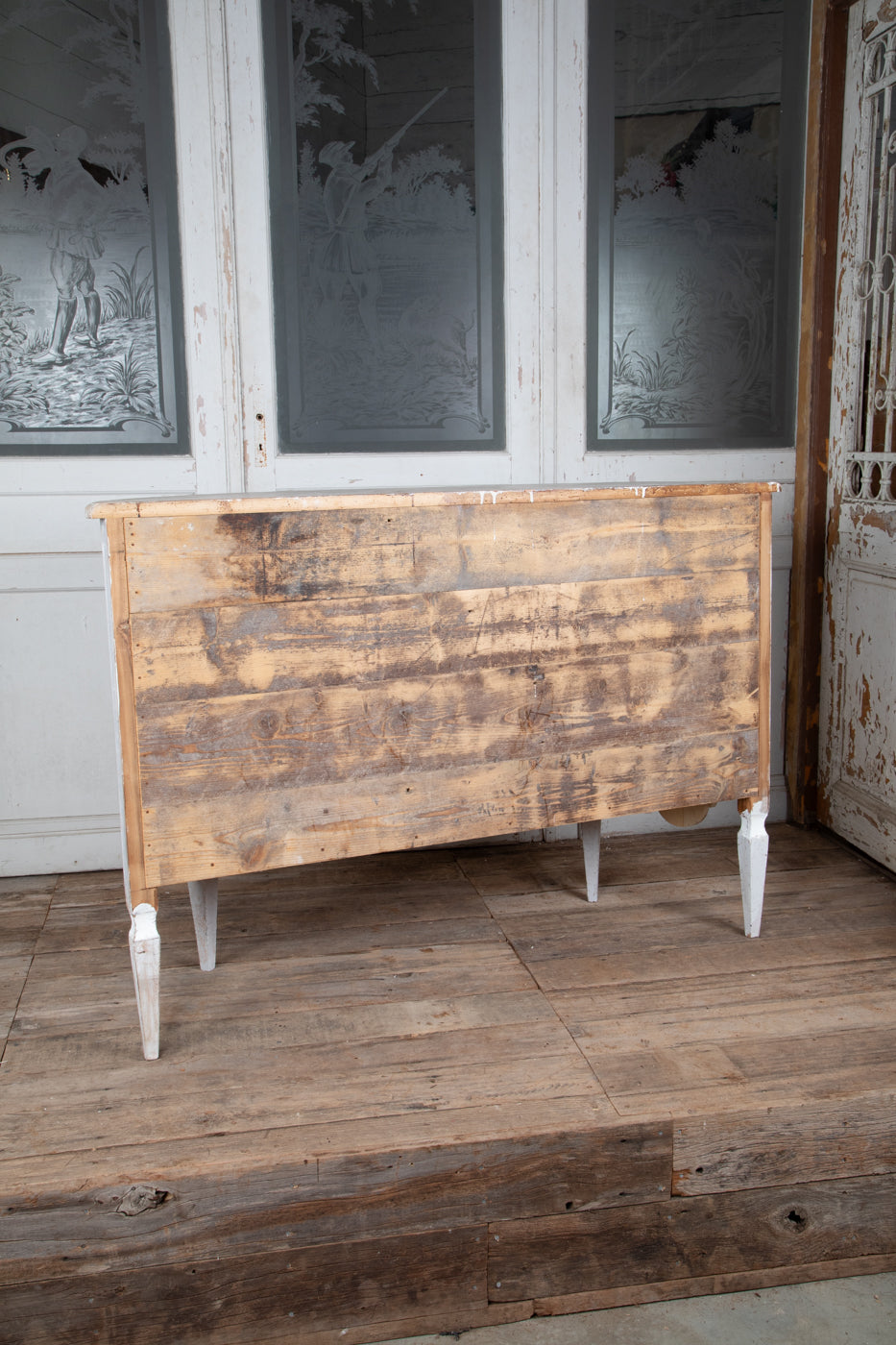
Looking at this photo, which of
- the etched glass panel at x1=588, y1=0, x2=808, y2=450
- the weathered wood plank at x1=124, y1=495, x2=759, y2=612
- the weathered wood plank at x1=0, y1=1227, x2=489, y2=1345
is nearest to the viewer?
the weathered wood plank at x1=0, y1=1227, x2=489, y2=1345

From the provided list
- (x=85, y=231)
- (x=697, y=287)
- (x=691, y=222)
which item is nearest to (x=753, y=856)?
(x=697, y=287)

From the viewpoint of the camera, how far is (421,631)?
1917mm

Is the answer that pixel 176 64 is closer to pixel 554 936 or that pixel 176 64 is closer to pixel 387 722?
pixel 387 722

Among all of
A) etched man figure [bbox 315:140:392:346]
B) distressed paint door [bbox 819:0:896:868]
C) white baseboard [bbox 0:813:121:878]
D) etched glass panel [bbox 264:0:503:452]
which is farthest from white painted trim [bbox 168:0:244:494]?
distressed paint door [bbox 819:0:896:868]

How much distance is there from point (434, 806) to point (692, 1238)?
814 millimetres

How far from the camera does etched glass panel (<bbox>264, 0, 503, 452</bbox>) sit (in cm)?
258

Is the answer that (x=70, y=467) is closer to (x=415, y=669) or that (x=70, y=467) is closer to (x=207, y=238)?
(x=207, y=238)

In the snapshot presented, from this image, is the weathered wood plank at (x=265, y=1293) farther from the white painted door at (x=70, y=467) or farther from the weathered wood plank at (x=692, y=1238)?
the white painted door at (x=70, y=467)

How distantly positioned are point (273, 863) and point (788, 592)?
1796 mm

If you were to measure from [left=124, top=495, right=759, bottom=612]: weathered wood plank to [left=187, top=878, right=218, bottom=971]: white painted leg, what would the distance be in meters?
0.67

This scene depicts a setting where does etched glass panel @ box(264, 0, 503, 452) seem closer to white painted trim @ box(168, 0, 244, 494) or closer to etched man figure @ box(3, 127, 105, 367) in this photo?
white painted trim @ box(168, 0, 244, 494)

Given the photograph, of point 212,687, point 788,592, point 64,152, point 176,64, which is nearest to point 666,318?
point 788,592

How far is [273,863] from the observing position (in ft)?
6.17

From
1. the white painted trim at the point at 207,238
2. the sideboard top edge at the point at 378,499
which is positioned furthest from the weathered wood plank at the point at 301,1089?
the white painted trim at the point at 207,238
